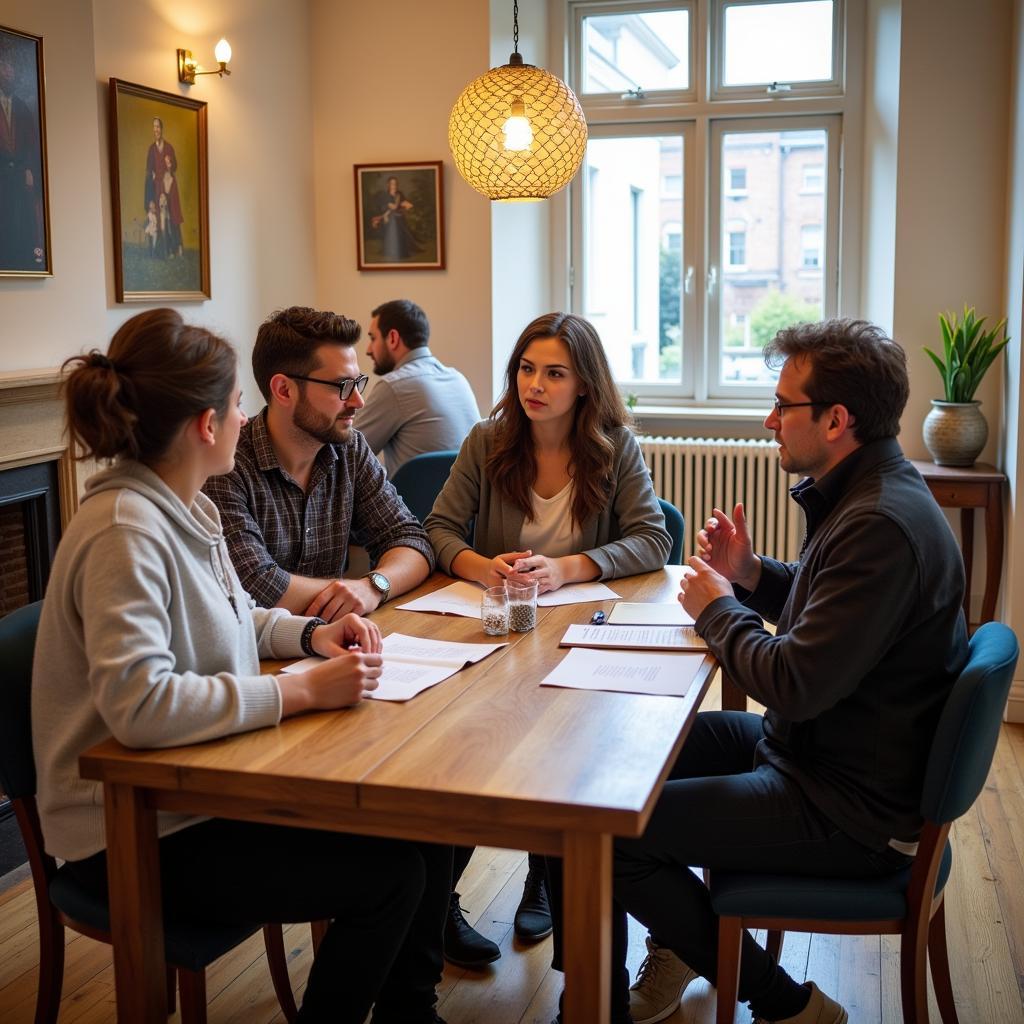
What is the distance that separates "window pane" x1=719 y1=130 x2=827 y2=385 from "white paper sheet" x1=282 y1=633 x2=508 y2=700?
11.7 ft

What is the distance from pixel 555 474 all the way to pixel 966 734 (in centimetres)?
126

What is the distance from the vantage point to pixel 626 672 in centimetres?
193

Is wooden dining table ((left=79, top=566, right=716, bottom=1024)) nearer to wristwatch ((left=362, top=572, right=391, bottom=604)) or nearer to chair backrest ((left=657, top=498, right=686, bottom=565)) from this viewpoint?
wristwatch ((left=362, top=572, right=391, bottom=604))

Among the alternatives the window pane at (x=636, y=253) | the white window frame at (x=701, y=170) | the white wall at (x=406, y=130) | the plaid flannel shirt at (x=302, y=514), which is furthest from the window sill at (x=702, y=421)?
the plaid flannel shirt at (x=302, y=514)

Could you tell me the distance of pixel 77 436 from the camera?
5.37ft

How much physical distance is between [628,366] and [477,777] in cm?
433

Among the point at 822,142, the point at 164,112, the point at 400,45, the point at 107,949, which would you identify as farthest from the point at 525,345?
the point at 822,142

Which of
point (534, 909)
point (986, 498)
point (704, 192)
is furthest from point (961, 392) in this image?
point (534, 909)

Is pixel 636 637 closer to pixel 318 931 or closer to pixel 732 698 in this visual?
pixel 732 698

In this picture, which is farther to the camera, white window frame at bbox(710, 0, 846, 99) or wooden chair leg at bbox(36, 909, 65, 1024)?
white window frame at bbox(710, 0, 846, 99)

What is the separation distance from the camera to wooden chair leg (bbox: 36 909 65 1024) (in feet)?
6.13

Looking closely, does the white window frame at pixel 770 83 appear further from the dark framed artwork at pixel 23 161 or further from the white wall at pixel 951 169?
the dark framed artwork at pixel 23 161

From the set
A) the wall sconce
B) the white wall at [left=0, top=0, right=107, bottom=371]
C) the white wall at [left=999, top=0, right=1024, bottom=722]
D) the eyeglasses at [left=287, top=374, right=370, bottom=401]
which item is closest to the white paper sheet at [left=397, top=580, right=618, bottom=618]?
the eyeglasses at [left=287, top=374, right=370, bottom=401]

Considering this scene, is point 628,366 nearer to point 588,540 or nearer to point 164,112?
point 164,112
